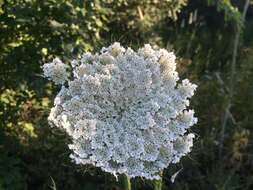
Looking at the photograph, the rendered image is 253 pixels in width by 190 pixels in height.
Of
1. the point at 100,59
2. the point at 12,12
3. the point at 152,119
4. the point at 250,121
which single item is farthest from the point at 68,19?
the point at 250,121

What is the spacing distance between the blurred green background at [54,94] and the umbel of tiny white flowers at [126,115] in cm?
38

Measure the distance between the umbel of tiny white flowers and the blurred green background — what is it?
0.38 meters

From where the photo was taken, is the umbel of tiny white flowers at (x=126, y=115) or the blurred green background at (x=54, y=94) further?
the blurred green background at (x=54, y=94)

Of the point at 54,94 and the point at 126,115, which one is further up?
the point at 54,94

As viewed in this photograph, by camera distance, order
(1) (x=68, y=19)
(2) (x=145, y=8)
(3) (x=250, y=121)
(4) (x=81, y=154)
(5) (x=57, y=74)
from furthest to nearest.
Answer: (2) (x=145, y=8), (3) (x=250, y=121), (1) (x=68, y=19), (5) (x=57, y=74), (4) (x=81, y=154)

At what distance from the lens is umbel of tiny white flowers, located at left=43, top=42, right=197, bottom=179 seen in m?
1.58

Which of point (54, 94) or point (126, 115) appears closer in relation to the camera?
point (126, 115)

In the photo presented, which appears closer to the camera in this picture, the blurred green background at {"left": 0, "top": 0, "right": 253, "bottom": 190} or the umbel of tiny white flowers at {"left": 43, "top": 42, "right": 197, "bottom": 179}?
the umbel of tiny white flowers at {"left": 43, "top": 42, "right": 197, "bottom": 179}

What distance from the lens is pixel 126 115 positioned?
1.67m

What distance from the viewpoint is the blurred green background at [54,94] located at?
96.8 inches

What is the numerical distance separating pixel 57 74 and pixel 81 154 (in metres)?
0.52

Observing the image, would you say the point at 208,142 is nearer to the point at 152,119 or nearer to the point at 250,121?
the point at 250,121

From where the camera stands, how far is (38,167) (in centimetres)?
310

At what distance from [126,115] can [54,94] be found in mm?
1218
